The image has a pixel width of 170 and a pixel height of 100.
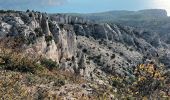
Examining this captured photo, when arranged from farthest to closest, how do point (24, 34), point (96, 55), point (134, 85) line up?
point (96, 55) → point (24, 34) → point (134, 85)

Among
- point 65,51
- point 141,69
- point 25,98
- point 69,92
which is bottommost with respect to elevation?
point 65,51

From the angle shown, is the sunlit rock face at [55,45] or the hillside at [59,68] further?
the sunlit rock face at [55,45]

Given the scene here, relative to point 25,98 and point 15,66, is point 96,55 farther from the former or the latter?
point 25,98

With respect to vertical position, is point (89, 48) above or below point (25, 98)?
below

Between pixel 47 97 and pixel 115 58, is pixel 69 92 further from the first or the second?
pixel 115 58

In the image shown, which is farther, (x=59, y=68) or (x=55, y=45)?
(x=55, y=45)

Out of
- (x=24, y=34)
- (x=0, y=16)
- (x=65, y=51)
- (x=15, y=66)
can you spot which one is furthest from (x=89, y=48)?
(x=15, y=66)

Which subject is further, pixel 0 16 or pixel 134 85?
pixel 0 16

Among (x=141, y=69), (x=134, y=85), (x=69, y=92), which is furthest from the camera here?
(x=69, y=92)

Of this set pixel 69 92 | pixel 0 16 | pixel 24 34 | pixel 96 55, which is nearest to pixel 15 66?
pixel 69 92

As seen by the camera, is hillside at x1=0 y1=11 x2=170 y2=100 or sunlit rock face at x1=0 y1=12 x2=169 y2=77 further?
sunlit rock face at x1=0 y1=12 x2=169 y2=77
